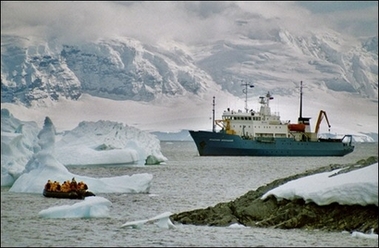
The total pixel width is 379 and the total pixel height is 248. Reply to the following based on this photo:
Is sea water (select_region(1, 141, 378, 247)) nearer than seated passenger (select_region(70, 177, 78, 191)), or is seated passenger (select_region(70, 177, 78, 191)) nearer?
sea water (select_region(1, 141, 378, 247))

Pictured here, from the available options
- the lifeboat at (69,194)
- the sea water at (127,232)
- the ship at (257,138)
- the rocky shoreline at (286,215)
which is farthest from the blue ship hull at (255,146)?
the rocky shoreline at (286,215)

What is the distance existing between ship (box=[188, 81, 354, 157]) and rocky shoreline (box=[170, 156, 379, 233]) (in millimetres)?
55899

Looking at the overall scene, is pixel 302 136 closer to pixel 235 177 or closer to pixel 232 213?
pixel 235 177

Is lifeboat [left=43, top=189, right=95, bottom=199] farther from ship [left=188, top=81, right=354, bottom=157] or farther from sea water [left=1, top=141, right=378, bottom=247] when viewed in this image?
ship [left=188, top=81, right=354, bottom=157]

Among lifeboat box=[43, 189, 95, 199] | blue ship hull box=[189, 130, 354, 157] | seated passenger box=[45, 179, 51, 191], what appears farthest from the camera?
blue ship hull box=[189, 130, 354, 157]

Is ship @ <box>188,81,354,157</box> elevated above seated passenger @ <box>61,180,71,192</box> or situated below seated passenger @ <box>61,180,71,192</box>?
above

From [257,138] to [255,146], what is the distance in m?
1.23

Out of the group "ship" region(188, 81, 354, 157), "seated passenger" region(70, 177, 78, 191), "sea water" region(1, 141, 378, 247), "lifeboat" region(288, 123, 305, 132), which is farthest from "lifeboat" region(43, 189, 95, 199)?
"lifeboat" region(288, 123, 305, 132)

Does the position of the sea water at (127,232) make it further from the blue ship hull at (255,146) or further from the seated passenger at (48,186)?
the blue ship hull at (255,146)

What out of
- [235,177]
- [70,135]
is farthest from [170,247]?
[70,135]

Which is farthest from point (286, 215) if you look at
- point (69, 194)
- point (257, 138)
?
point (257, 138)

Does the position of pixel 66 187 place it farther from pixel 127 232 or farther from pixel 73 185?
pixel 127 232

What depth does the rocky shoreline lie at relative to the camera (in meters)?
19.6

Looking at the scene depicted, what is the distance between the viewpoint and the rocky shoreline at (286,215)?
771 inches
